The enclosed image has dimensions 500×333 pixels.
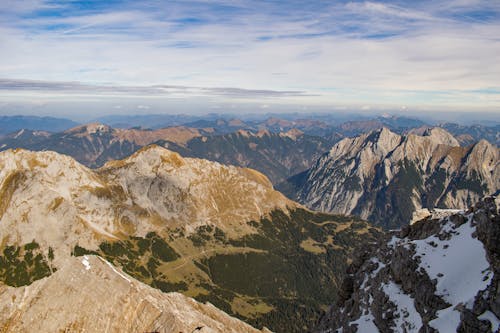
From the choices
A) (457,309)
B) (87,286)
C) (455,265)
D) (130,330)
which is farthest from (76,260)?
(455,265)

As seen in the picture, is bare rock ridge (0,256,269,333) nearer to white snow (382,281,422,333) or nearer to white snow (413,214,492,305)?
white snow (382,281,422,333)

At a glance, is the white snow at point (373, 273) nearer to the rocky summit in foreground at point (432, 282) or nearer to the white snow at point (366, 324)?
the rocky summit in foreground at point (432, 282)

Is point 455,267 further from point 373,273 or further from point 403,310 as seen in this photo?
point 373,273

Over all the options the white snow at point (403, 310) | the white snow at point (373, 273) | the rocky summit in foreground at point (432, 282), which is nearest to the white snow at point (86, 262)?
the rocky summit in foreground at point (432, 282)

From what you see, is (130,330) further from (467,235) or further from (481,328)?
(467,235)

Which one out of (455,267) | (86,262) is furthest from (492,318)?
(86,262)

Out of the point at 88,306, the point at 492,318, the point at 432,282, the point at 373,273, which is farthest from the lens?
the point at 373,273

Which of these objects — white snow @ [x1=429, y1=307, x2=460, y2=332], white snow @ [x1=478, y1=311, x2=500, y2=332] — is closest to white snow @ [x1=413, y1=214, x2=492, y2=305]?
white snow @ [x1=429, y1=307, x2=460, y2=332]
